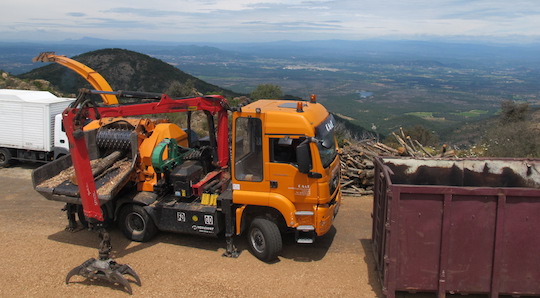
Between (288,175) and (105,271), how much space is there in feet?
12.6

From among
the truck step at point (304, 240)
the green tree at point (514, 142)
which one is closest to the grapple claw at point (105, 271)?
the truck step at point (304, 240)

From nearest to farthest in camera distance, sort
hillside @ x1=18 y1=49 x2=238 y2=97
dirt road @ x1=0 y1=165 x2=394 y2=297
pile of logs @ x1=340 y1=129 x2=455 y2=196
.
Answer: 1. dirt road @ x1=0 y1=165 x2=394 y2=297
2. pile of logs @ x1=340 y1=129 x2=455 y2=196
3. hillside @ x1=18 y1=49 x2=238 y2=97

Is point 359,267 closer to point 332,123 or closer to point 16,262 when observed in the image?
point 332,123

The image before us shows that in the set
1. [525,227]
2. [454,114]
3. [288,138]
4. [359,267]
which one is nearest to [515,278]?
[525,227]

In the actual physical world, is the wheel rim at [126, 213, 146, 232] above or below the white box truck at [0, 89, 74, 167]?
below

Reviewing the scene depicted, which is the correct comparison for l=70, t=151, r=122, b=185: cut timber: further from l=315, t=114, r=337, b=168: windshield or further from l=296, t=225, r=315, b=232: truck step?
l=315, t=114, r=337, b=168: windshield

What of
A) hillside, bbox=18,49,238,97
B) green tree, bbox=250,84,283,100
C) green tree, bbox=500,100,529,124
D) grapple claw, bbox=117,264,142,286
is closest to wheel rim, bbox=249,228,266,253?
grapple claw, bbox=117,264,142,286

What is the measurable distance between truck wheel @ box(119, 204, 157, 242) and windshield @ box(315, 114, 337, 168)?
13.8 feet

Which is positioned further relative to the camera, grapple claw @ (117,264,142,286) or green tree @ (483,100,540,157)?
green tree @ (483,100,540,157)

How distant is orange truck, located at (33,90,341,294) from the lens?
27.6 ft

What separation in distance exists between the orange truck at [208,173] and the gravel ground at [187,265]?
444 millimetres

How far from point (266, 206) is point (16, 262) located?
17.6 ft

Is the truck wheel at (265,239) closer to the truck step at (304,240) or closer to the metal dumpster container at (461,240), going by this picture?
the truck step at (304,240)

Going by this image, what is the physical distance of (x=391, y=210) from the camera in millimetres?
6773
